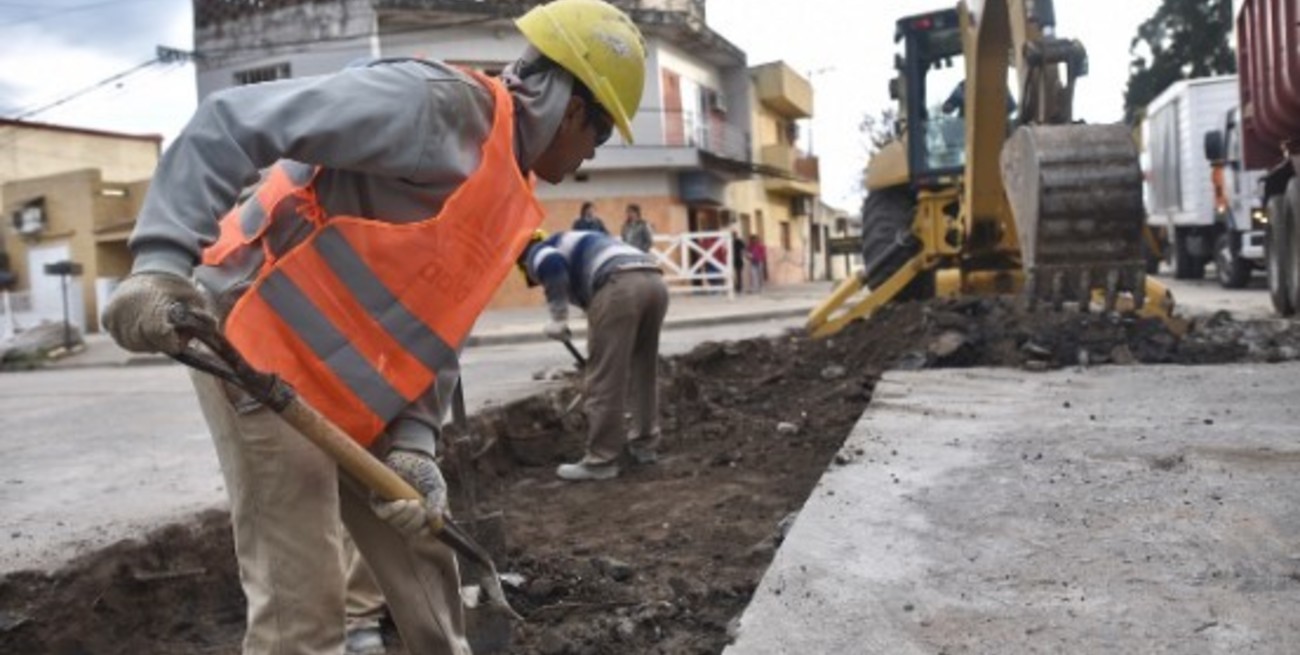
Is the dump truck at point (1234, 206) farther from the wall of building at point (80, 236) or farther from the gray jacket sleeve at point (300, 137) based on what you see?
the wall of building at point (80, 236)

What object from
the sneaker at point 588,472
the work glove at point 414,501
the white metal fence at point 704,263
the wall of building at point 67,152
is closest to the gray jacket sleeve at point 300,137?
the work glove at point 414,501

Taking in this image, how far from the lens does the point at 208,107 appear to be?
6.71 ft

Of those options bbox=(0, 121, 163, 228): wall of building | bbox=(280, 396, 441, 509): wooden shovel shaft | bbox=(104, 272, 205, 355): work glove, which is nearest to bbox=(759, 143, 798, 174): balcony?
bbox=(0, 121, 163, 228): wall of building

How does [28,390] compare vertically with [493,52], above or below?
below

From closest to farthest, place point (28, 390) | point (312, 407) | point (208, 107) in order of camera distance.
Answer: point (208, 107)
point (312, 407)
point (28, 390)

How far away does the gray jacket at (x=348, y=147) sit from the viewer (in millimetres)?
1971

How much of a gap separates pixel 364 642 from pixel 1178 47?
42.3 metres

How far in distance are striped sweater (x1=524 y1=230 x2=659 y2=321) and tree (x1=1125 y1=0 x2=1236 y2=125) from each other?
120 feet

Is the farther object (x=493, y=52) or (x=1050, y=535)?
(x=493, y=52)

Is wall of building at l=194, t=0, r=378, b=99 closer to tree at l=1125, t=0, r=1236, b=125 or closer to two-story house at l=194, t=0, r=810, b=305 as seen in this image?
two-story house at l=194, t=0, r=810, b=305

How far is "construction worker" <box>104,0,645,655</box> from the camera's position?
2.13 metres

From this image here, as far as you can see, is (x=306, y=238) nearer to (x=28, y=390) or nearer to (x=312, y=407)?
(x=312, y=407)

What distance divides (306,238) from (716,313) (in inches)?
602

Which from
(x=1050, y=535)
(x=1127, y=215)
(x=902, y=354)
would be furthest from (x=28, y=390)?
(x=1050, y=535)
